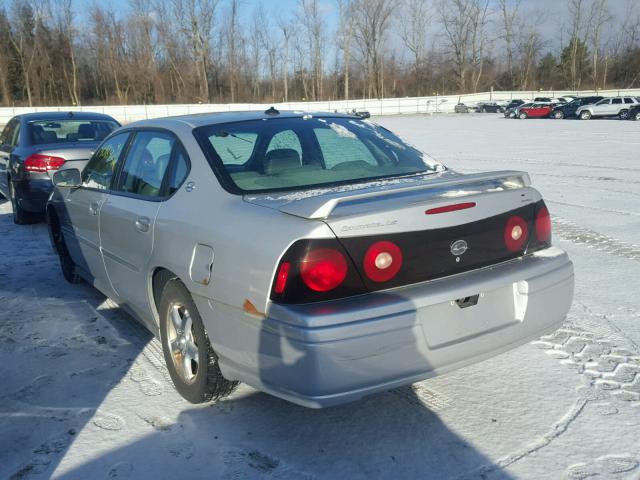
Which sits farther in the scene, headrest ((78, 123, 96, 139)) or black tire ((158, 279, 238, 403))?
headrest ((78, 123, 96, 139))

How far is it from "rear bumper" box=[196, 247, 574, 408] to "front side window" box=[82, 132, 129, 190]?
69.5 inches

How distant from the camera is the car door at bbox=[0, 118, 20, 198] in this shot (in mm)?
8352

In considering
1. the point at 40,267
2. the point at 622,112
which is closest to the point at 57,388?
the point at 40,267

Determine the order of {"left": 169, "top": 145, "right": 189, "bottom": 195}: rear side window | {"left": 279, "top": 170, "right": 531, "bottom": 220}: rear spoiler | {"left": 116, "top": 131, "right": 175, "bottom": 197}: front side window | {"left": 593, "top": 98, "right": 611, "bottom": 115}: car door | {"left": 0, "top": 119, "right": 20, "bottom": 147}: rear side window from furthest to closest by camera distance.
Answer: {"left": 593, "top": 98, "right": 611, "bottom": 115}: car door, {"left": 0, "top": 119, "right": 20, "bottom": 147}: rear side window, {"left": 116, "top": 131, "right": 175, "bottom": 197}: front side window, {"left": 169, "top": 145, "right": 189, "bottom": 195}: rear side window, {"left": 279, "top": 170, "right": 531, "bottom": 220}: rear spoiler

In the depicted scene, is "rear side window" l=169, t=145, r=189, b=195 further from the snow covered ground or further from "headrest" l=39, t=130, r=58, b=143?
"headrest" l=39, t=130, r=58, b=143

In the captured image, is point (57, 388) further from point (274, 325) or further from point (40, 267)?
point (40, 267)

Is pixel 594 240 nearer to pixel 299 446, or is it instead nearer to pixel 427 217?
pixel 427 217

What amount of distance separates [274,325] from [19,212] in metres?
6.68

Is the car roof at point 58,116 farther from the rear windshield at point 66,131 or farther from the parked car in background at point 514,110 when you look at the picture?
the parked car in background at point 514,110

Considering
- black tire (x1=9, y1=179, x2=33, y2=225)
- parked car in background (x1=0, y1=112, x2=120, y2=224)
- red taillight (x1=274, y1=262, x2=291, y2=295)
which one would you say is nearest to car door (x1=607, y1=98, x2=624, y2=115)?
parked car in background (x1=0, y1=112, x2=120, y2=224)

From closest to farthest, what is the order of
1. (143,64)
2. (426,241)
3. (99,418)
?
(426,241) → (99,418) → (143,64)

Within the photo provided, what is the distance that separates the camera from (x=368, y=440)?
2.70 meters

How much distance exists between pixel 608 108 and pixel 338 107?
2360 centimetres

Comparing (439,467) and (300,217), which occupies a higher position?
(300,217)
